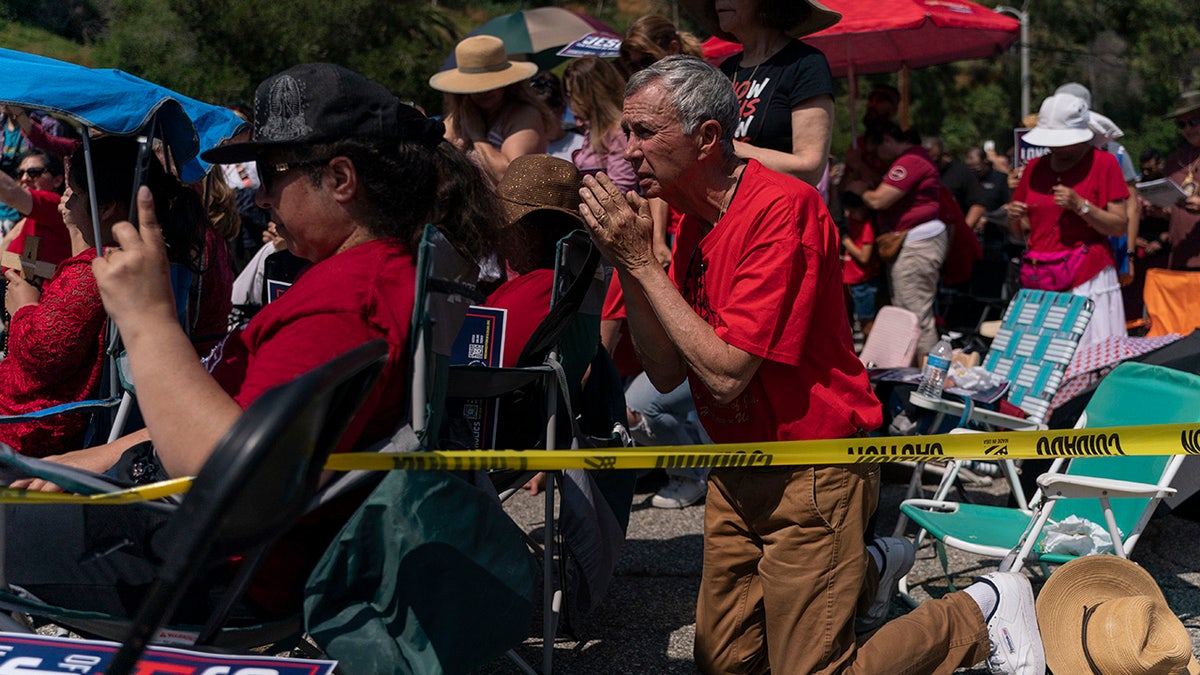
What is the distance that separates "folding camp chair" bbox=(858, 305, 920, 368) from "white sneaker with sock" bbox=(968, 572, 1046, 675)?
271cm

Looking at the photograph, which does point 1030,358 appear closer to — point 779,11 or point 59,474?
point 779,11

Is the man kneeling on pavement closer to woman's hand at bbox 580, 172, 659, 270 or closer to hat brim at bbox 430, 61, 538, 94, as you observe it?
woman's hand at bbox 580, 172, 659, 270

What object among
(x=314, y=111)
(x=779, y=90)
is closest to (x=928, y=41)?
(x=779, y=90)

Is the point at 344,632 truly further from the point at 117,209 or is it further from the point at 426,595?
the point at 117,209

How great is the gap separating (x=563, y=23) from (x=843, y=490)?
25.3ft

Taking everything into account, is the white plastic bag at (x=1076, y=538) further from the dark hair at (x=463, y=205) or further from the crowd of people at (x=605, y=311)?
the dark hair at (x=463, y=205)

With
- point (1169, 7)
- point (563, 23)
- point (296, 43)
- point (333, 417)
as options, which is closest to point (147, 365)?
point (333, 417)

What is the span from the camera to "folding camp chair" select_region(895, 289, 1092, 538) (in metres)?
5.13

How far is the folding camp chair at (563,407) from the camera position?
3.22m

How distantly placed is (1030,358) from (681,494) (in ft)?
5.73

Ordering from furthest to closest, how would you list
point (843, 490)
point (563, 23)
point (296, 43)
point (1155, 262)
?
point (296, 43) → point (563, 23) → point (1155, 262) → point (843, 490)

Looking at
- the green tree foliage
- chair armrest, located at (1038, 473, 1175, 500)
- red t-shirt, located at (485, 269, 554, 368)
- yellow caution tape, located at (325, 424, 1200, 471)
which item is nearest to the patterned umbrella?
red t-shirt, located at (485, 269, 554, 368)

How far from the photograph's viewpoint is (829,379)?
2969 mm

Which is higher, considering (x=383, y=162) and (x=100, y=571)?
(x=383, y=162)
